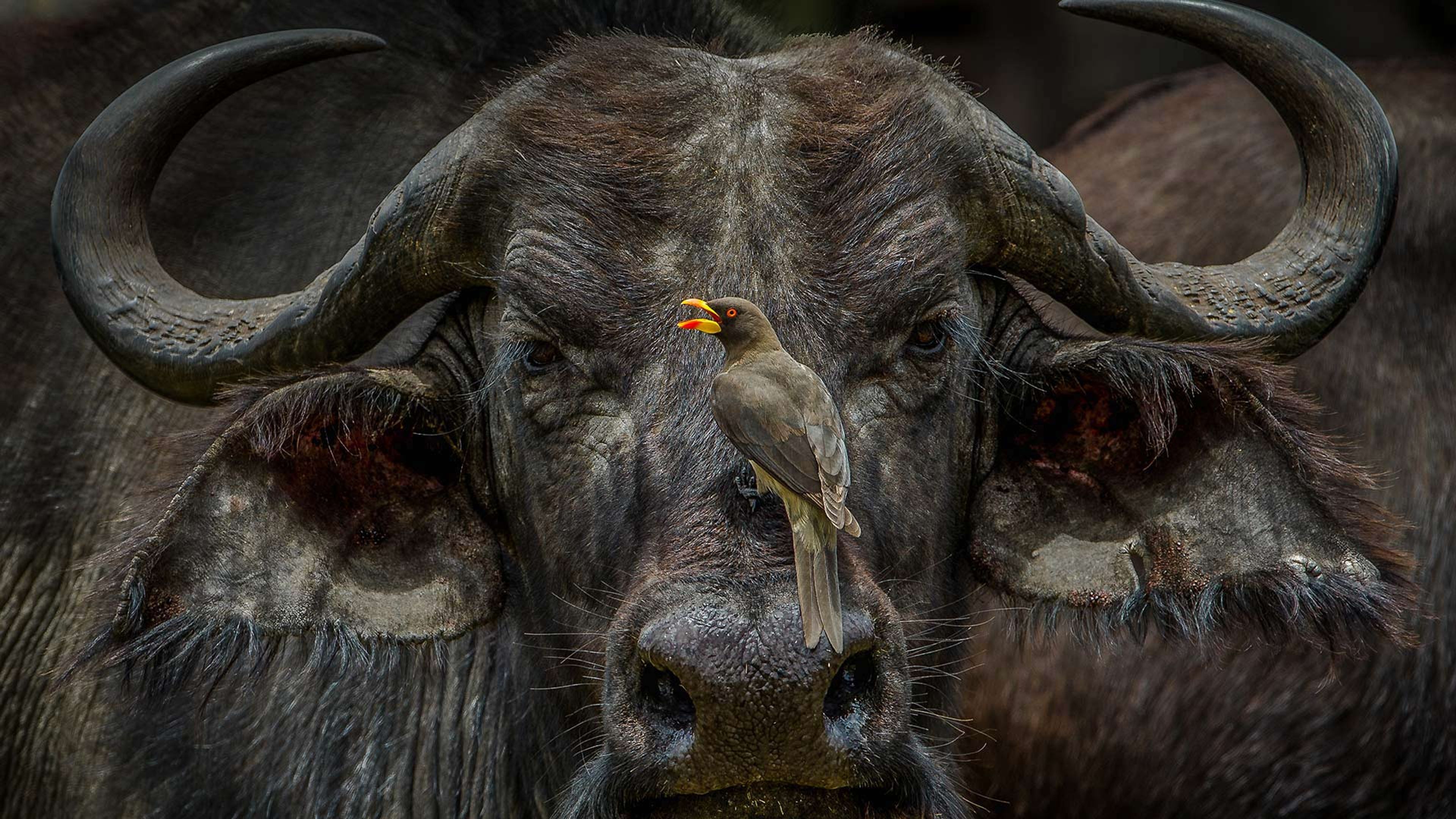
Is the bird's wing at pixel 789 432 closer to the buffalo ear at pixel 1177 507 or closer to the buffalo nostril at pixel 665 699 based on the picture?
the buffalo nostril at pixel 665 699

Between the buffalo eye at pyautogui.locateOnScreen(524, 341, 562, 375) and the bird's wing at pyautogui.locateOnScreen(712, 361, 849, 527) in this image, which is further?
the buffalo eye at pyautogui.locateOnScreen(524, 341, 562, 375)

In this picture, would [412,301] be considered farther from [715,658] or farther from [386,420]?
[715,658]

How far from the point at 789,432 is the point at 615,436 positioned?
66 cm

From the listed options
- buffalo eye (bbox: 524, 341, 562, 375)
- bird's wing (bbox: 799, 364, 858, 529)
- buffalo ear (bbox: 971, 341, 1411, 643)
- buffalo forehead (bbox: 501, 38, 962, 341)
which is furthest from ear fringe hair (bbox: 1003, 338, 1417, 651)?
buffalo eye (bbox: 524, 341, 562, 375)

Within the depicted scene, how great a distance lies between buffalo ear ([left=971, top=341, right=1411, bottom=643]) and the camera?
129 inches

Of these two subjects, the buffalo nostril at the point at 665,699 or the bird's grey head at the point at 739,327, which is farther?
the bird's grey head at the point at 739,327

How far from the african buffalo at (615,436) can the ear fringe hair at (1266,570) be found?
10mm

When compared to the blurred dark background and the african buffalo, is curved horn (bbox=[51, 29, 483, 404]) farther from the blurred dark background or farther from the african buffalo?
the blurred dark background

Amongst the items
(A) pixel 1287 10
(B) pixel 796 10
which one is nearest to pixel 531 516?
(B) pixel 796 10

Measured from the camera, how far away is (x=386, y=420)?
3453mm

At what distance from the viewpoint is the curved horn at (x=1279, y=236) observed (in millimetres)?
3527

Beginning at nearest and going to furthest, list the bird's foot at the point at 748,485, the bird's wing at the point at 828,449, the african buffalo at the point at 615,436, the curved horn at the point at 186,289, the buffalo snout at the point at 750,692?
the buffalo snout at the point at 750,692
the bird's wing at the point at 828,449
the bird's foot at the point at 748,485
the african buffalo at the point at 615,436
the curved horn at the point at 186,289

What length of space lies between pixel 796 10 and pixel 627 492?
103 inches

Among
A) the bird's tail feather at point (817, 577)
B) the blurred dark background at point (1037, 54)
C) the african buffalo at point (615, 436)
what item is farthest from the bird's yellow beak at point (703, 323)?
the blurred dark background at point (1037, 54)
